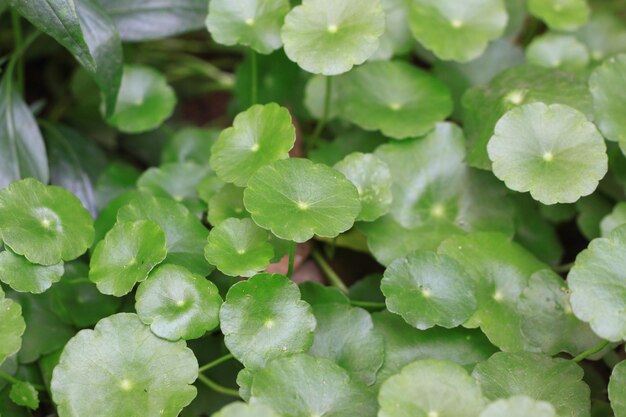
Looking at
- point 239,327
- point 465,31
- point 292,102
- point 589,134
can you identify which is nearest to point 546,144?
point 589,134

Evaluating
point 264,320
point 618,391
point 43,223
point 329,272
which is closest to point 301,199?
point 264,320

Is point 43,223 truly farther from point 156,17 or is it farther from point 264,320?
point 156,17

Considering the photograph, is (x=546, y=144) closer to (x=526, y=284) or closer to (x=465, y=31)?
(x=526, y=284)

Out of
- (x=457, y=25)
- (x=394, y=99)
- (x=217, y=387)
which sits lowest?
(x=217, y=387)

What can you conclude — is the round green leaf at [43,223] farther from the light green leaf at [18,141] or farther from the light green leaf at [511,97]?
the light green leaf at [511,97]

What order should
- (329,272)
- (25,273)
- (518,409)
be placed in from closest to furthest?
(518,409) → (25,273) → (329,272)

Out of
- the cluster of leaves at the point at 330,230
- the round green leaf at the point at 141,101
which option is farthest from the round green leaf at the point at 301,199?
the round green leaf at the point at 141,101

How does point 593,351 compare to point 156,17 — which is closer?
point 593,351
